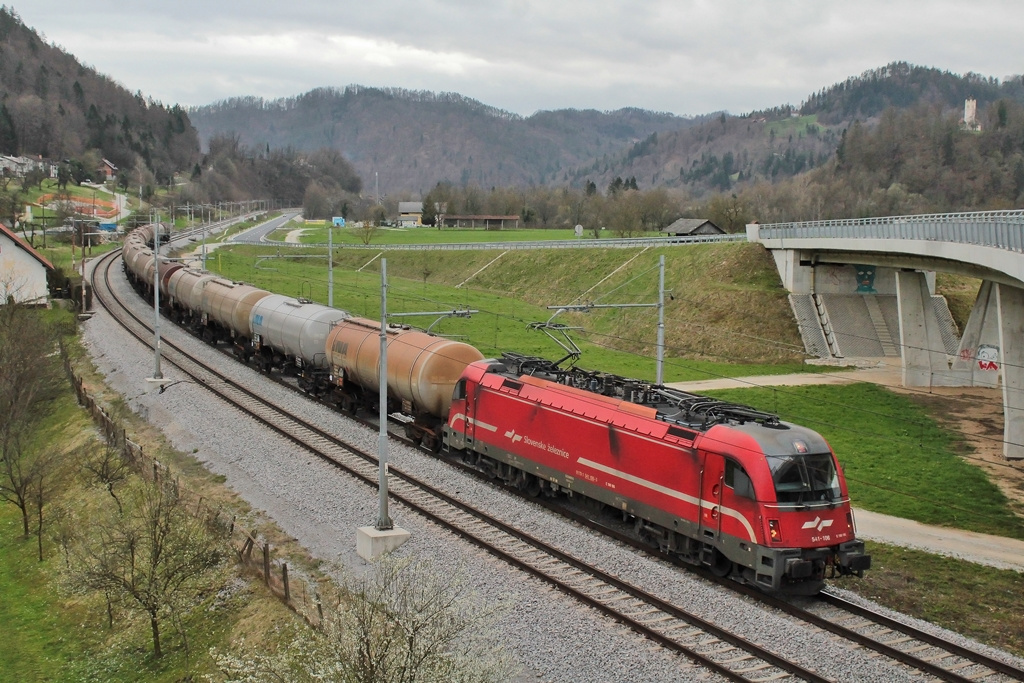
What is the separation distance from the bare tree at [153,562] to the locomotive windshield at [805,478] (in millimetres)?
12572

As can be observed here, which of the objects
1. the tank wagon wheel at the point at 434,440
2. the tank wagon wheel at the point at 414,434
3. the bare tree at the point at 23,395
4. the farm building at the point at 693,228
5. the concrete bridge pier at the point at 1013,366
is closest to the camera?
the bare tree at the point at 23,395

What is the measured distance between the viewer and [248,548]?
867 inches

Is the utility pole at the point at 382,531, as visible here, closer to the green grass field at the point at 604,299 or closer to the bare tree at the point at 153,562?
the bare tree at the point at 153,562

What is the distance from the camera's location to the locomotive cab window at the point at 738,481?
18.7m

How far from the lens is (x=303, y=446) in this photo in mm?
31281

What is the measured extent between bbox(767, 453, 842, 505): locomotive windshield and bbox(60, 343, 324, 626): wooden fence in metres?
9.60

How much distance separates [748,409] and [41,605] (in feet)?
62.8

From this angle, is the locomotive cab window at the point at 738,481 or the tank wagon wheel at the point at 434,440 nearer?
the locomotive cab window at the point at 738,481

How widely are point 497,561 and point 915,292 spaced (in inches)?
1428

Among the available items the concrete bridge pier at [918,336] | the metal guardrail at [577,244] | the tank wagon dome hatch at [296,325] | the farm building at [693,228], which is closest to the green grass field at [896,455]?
the concrete bridge pier at [918,336]

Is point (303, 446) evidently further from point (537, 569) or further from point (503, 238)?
point (503, 238)

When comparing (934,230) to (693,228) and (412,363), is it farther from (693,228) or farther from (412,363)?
(693,228)

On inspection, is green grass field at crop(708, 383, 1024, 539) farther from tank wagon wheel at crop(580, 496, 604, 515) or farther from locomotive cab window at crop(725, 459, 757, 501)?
locomotive cab window at crop(725, 459, 757, 501)

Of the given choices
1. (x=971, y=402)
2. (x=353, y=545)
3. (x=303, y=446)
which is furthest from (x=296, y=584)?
(x=971, y=402)
